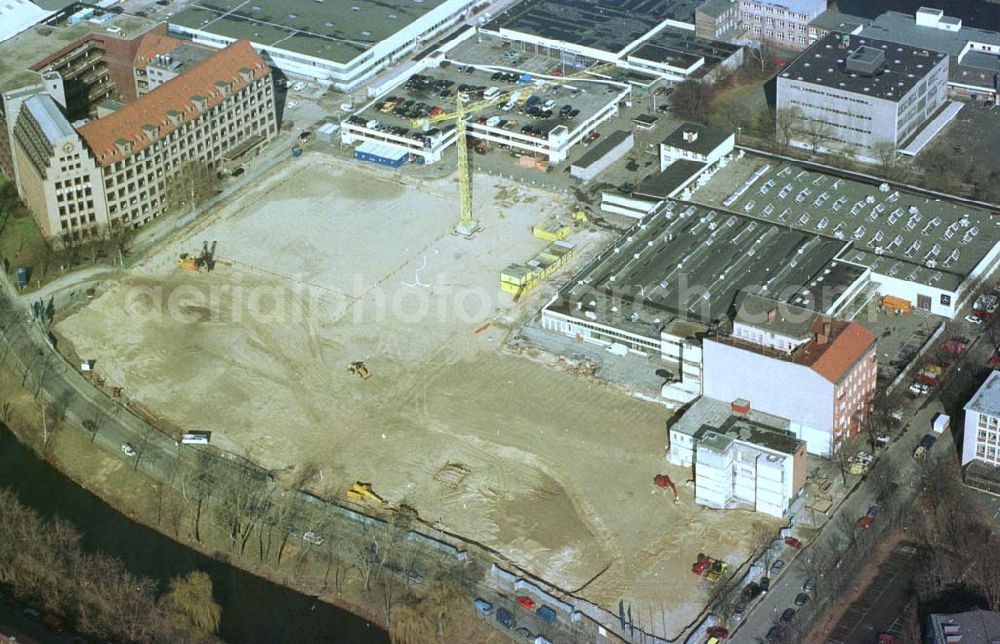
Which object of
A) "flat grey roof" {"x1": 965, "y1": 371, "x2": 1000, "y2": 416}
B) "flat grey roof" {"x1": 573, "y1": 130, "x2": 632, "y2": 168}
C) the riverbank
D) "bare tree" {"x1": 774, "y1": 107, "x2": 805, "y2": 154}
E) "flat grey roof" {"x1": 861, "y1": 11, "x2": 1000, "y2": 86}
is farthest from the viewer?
"flat grey roof" {"x1": 861, "y1": 11, "x2": 1000, "y2": 86}

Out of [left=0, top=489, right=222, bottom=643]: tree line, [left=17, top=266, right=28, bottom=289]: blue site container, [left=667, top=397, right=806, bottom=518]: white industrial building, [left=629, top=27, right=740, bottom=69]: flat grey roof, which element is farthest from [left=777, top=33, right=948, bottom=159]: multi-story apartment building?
[left=0, top=489, right=222, bottom=643]: tree line

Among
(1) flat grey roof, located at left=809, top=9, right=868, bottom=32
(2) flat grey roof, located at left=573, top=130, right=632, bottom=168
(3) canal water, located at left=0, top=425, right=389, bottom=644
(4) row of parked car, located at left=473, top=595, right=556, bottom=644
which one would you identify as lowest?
(3) canal water, located at left=0, top=425, right=389, bottom=644

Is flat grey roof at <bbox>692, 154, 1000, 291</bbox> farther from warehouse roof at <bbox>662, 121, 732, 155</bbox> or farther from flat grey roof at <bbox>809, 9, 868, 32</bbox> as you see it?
flat grey roof at <bbox>809, 9, 868, 32</bbox>

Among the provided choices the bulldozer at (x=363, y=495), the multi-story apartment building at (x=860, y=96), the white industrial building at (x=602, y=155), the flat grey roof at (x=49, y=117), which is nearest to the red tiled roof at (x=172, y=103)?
the flat grey roof at (x=49, y=117)

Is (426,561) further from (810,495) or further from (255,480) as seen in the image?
(810,495)

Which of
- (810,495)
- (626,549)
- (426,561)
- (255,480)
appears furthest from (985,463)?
(255,480)

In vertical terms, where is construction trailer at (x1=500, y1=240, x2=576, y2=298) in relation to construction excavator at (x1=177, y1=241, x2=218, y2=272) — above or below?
above

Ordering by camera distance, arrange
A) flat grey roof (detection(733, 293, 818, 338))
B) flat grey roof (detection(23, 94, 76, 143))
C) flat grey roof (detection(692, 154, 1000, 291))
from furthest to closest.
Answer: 1. flat grey roof (detection(23, 94, 76, 143))
2. flat grey roof (detection(692, 154, 1000, 291))
3. flat grey roof (detection(733, 293, 818, 338))
